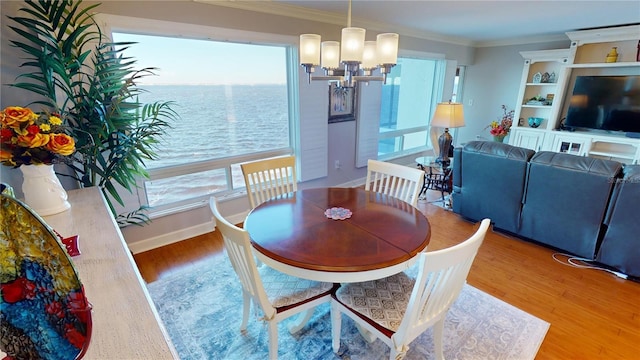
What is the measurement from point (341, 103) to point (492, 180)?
2.04m

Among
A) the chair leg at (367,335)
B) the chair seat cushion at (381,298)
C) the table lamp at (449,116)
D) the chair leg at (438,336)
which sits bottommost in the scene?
the chair leg at (367,335)

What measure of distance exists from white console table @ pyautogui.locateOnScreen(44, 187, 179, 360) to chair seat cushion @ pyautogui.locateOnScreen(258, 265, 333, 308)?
74 cm

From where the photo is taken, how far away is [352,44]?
1579 mm

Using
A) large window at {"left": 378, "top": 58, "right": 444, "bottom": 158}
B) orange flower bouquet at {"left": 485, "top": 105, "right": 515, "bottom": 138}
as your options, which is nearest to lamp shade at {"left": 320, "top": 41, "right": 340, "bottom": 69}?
large window at {"left": 378, "top": 58, "right": 444, "bottom": 158}

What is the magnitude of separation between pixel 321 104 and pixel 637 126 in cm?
454

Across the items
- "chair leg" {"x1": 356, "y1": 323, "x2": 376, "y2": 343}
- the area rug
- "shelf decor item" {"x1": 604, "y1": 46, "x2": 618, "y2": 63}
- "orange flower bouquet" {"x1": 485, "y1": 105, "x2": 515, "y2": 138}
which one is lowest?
the area rug

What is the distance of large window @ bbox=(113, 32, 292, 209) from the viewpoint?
106 inches

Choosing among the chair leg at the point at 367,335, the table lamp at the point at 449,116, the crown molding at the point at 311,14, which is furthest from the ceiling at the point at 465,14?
the chair leg at the point at 367,335

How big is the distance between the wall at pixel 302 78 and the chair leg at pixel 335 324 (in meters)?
1.97

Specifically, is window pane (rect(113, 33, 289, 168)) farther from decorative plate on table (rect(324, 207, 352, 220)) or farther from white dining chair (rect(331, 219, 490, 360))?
white dining chair (rect(331, 219, 490, 360))

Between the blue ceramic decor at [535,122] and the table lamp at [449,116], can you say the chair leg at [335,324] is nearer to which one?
the table lamp at [449,116]

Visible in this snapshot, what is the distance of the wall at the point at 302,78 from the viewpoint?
2025mm

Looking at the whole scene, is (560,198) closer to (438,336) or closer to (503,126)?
(438,336)

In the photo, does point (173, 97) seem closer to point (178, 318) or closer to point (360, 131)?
point (178, 318)
